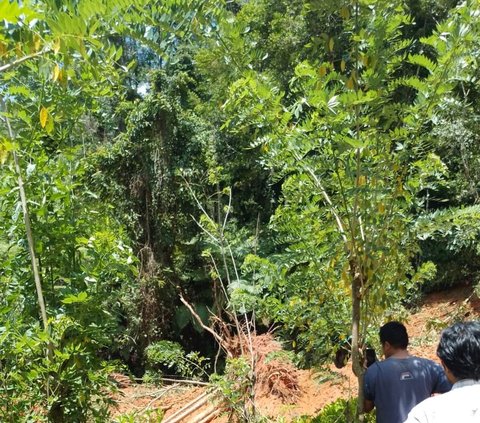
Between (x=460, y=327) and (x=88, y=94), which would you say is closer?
(x=460, y=327)

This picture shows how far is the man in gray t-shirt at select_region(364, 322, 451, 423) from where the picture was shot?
2.62 meters

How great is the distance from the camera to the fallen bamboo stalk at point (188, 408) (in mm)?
7207

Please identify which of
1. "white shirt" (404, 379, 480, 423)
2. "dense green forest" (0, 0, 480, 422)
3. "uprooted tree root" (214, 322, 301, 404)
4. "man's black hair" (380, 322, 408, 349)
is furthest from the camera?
"uprooted tree root" (214, 322, 301, 404)

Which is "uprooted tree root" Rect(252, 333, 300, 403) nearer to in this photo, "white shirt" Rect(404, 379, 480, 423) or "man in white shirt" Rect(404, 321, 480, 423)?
"man in white shirt" Rect(404, 321, 480, 423)

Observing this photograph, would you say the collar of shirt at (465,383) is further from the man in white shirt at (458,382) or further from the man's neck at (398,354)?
the man's neck at (398,354)

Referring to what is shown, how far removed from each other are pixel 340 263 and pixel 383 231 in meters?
0.34

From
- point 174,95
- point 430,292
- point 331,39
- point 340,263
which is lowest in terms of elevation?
point 430,292

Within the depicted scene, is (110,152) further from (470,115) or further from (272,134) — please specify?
(272,134)

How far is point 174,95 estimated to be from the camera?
1207 centimetres

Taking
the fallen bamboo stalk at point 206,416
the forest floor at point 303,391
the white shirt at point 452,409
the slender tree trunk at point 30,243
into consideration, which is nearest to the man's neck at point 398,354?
the white shirt at point 452,409

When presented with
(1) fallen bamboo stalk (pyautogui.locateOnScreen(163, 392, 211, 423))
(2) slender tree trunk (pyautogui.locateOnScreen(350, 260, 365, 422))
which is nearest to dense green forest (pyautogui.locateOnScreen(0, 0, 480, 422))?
(2) slender tree trunk (pyautogui.locateOnScreen(350, 260, 365, 422))

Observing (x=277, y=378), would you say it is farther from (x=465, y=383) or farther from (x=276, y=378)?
(x=465, y=383)

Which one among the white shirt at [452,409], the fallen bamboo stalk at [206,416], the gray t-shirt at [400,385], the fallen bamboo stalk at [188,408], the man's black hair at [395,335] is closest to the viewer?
the white shirt at [452,409]

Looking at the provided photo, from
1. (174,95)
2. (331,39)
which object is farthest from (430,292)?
(331,39)
